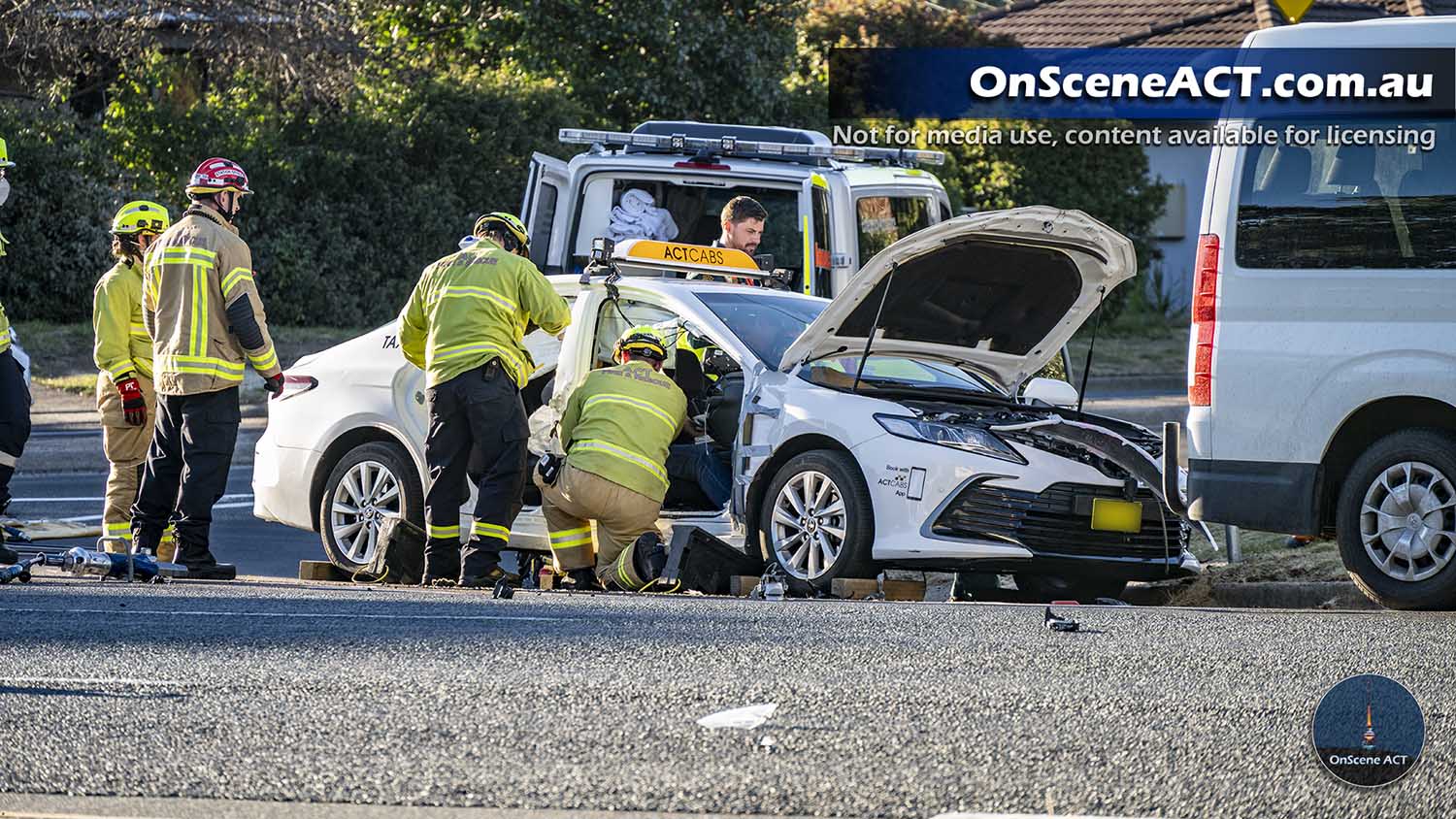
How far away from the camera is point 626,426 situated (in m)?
9.12

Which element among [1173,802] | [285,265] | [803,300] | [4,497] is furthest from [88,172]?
[1173,802]

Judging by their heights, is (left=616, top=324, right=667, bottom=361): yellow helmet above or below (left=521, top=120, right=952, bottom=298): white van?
below

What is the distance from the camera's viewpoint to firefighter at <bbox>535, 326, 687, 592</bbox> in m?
9.09

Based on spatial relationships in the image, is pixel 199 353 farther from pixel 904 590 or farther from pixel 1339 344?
pixel 1339 344

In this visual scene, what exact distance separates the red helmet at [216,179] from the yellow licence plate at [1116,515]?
4202 mm

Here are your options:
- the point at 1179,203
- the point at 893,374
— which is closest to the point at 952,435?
the point at 893,374

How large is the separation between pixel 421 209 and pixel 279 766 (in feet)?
63.0

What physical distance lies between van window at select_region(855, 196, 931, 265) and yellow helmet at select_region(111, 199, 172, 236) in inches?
162

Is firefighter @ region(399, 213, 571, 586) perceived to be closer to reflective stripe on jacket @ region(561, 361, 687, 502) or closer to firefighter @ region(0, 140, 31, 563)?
reflective stripe on jacket @ region(561, 361, 687, 502)

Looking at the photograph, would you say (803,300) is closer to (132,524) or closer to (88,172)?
(132,524)

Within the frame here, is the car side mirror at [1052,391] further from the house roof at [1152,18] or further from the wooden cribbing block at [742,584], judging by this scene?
the house roof at [1152,18]

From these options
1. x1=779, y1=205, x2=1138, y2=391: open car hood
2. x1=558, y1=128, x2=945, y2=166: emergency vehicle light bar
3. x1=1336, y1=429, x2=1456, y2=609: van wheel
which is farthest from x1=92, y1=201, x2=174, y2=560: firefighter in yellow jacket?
x1=1336, y1=429, x2=1456, y2=609: van wheel

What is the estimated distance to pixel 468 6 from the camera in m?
25.1

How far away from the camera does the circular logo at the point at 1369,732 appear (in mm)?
4812
